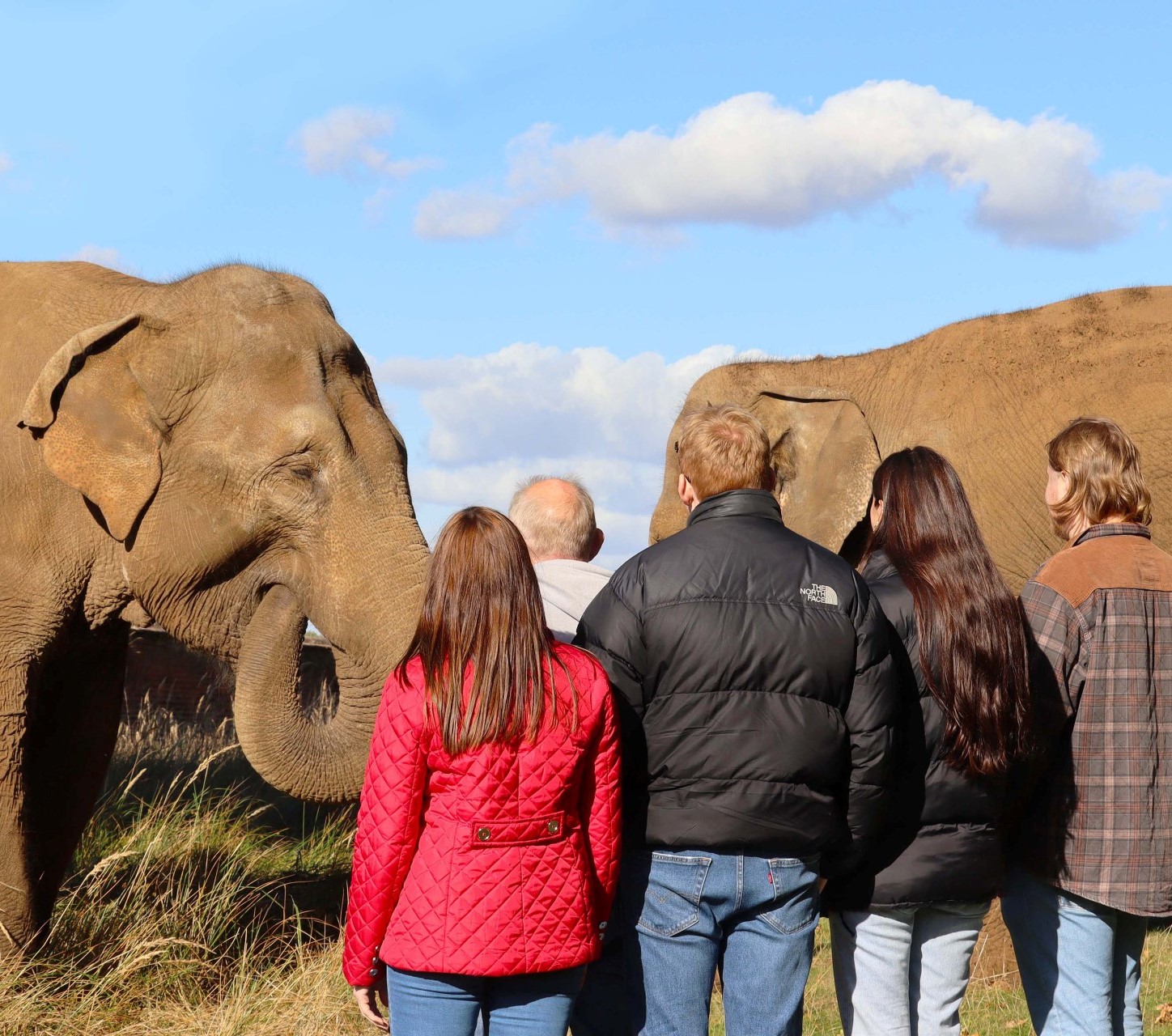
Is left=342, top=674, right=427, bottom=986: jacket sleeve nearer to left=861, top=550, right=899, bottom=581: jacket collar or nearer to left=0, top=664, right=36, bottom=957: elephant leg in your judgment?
left=861, top=550, right=899, bottom=581: jacket collar

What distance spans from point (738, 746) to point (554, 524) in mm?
1194

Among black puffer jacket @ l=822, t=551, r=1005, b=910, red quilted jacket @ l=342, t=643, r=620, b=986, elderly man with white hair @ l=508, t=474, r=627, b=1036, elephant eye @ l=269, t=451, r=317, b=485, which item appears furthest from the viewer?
elephant eye @ l=269, t=451, r=317, b=485

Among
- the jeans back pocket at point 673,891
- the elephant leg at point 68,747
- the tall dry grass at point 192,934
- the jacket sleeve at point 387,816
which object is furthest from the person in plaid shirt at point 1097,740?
the elephant leg at point 68,747

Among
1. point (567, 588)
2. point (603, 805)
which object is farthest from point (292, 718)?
point (603, 805)

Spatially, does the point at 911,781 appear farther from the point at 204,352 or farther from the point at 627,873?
the point at 204,352

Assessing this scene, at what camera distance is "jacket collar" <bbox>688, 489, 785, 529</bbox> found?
3785mm

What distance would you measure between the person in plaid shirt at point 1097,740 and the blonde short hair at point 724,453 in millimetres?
1034

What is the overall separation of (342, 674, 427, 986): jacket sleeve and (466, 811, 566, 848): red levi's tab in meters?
0.17

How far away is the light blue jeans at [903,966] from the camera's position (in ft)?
13.1

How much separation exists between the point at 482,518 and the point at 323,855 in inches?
246

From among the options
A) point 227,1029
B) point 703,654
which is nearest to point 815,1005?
point 227,1029

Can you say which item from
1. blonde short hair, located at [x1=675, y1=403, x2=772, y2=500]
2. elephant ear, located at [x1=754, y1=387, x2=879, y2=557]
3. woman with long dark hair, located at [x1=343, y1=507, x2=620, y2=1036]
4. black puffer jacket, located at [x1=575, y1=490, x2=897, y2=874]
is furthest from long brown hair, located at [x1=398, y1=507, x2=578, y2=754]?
elephant ear, located at [x1=754, y1=387, x2=879, y2=557]

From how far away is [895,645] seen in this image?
3906 millimetres

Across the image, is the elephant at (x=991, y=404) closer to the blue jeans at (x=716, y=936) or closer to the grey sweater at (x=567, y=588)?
the grey sweater at (x=567, y=588)
